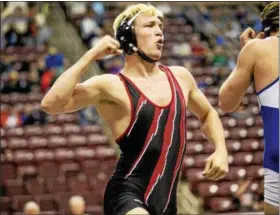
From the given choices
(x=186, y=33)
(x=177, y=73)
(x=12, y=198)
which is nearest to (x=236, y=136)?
(x=12, y=198)

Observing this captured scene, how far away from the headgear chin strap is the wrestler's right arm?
26cm

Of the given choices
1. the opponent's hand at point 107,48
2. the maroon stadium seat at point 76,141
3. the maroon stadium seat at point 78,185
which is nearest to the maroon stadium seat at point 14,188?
the maroon stadium seat at point 78,185

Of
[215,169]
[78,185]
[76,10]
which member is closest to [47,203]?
[78,185]

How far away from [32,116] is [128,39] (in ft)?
27.1

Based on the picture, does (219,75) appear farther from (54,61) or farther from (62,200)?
(62,200)

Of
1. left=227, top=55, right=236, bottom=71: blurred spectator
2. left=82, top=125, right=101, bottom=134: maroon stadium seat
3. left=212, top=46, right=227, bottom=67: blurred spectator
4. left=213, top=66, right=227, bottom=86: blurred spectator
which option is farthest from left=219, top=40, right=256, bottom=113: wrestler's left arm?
left=212, top=46, right=227, bottom=67: blurred spectator

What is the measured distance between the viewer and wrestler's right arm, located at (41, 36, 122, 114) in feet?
13.3

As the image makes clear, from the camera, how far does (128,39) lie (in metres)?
4.34

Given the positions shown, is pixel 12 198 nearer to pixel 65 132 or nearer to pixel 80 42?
pixel 65 132

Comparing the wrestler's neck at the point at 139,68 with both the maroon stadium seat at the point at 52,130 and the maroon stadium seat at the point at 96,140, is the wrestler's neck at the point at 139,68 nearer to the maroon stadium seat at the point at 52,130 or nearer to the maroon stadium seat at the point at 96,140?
the maroon stadium seat at the point at 96,140

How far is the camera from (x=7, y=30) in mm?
14297

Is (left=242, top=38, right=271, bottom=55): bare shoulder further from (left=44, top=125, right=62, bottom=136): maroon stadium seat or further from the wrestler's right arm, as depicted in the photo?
(left=44, top=125, right=62, bottom=136): maroon stadium seat

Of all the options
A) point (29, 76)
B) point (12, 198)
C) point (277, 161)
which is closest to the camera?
point (277, 161)

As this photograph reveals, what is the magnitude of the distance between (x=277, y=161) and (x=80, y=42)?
11551 millimetres
